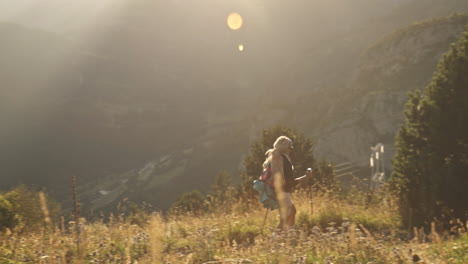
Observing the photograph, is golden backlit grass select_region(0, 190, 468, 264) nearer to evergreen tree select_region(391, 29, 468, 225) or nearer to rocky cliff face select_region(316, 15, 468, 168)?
evergreen tree select_region(391, 29, 468, 225)

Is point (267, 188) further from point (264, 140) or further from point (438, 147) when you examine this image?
point (264, 140)

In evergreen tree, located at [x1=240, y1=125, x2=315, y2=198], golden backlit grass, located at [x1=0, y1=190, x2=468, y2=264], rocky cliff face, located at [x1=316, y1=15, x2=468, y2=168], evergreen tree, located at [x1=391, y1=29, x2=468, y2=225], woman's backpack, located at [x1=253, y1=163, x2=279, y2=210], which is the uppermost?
rocky cliff face, located at [x1=316, y1=15, x2=468, y2=168]

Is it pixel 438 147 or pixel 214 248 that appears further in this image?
pixel 438 147

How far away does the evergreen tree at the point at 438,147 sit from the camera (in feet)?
35.7

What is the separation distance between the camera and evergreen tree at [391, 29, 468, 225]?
1088 cm

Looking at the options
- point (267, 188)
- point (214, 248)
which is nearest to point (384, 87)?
point (267, 188)

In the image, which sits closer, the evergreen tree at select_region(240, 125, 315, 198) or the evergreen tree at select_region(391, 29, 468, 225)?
the evergreen tree at select_region(391, 29, 468, 225)

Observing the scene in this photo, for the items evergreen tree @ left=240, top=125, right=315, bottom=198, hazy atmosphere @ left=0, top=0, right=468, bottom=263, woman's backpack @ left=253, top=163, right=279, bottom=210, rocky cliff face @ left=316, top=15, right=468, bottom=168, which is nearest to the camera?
woman's backpack @ left=253, top=163, right=279, bottom=210

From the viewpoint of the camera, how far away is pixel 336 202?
336 inches

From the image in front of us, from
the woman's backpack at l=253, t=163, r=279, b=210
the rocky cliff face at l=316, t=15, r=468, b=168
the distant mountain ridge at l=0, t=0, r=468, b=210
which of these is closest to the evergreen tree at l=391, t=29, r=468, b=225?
the woman's backpack at l=253, t=163, r=279, b=210

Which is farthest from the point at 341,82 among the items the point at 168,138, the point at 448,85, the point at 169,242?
the point at 169,242

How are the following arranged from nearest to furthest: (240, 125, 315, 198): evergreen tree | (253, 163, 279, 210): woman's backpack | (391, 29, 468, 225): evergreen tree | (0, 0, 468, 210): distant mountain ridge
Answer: (253, 163, 279, 210): woman's backpack → (391, 29, 468, 225): evergreen tree → (240, 125, 315, 198): evergreen tree → (0, 0, 468, 210): distant mountain ridge

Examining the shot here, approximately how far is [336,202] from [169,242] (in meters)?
4.45

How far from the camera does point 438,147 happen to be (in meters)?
11.8
